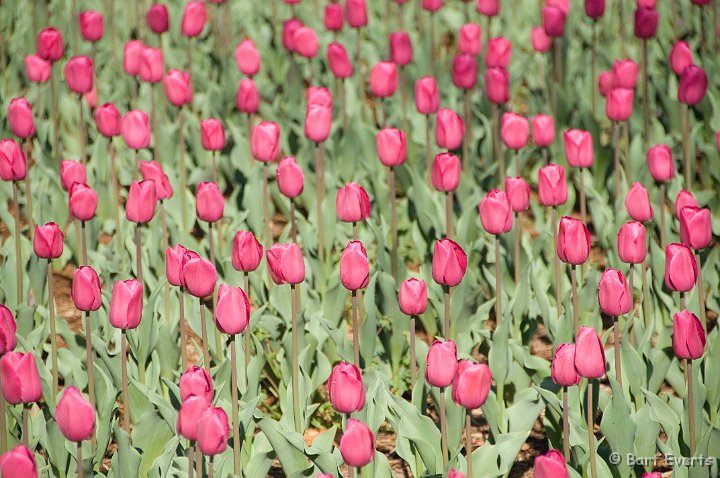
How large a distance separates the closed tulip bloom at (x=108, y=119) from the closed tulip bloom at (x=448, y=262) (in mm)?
1600

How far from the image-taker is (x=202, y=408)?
2398mm

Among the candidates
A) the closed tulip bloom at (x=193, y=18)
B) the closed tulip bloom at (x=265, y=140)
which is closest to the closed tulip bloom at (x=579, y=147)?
the closed tulip bloom at (x=265, y=140)

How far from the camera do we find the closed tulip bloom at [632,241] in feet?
10.1

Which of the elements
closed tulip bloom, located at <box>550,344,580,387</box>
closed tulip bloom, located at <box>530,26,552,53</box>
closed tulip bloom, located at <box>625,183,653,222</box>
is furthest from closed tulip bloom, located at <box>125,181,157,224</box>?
closed tulip bloom, located at <box>530,26,552,53</box>

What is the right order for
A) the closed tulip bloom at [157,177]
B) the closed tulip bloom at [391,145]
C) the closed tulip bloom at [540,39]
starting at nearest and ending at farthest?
the closed tulip bloom at [157,177], the closed tulip bloom at [391,145], the closed tulip bloom at [540,39]

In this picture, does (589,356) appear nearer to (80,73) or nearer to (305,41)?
(80,73)

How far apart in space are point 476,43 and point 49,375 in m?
2.48

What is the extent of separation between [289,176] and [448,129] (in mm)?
697

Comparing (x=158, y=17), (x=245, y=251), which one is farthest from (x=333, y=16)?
(x=245, y=251)

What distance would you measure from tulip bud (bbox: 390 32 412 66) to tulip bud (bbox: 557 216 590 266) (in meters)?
1.99

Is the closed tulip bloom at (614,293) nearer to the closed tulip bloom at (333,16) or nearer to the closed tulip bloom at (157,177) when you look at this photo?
the closed tulip bloom at (157,177)

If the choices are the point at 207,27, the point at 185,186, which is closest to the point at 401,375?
the point at 185,186

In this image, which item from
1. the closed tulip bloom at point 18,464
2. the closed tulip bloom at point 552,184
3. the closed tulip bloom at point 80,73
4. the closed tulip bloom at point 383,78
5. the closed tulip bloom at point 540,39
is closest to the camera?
the closed tulip bloom at point 18,464

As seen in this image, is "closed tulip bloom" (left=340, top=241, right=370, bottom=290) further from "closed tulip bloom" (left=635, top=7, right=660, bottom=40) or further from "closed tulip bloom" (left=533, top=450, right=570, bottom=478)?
"closed tulip bloom" (left=635, top=7, right=660, bottom=40)
